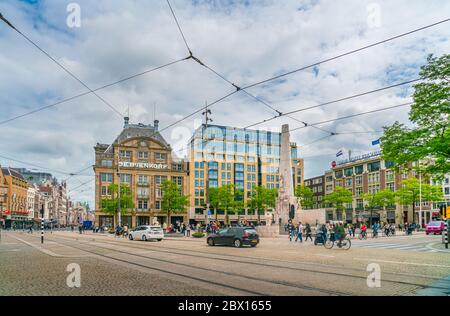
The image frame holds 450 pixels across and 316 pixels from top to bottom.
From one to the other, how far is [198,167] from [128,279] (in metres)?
88.0

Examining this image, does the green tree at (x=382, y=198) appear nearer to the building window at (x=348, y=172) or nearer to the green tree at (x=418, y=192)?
the green tree at (x=418, y=192)

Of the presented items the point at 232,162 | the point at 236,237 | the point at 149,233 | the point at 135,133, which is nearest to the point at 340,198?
the point at 232,162

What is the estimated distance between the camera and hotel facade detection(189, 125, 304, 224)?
322ft

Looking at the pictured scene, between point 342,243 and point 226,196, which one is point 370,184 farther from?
point 342,243

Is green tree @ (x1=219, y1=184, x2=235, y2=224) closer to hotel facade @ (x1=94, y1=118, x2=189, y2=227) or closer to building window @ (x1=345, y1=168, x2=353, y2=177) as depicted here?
hotel facade @ (x1=94, y1=118, x2=189, y2=227)

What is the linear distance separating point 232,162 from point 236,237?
76.0 m

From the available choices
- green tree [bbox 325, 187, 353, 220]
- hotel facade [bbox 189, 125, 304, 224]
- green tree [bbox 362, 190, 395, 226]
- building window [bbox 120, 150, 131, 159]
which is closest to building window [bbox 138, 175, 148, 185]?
building window [bbox 120, 150, 131, 159]

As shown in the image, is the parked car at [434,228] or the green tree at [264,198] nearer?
the parked car at [434,228]

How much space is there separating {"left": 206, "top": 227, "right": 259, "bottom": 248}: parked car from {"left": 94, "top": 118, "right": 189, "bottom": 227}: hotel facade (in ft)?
191

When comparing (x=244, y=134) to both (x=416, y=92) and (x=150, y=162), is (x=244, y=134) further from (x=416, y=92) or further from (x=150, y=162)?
(x=416, y=92)

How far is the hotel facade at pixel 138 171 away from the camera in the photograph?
8594 cm

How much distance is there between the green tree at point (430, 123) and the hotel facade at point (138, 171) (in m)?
65.5

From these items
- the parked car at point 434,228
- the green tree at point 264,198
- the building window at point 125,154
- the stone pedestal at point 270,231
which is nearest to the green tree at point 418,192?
the parked car at point 434,228

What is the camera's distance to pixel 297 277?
11.8 metres
